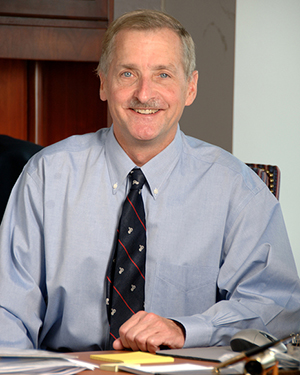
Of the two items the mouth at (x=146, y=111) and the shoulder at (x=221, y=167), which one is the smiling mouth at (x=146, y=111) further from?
the shoulder at (x=221, y=167)

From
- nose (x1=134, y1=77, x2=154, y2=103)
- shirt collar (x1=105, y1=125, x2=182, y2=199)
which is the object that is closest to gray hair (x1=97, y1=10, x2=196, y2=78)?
nose (x1=134, y1=77, x2=154, y2=103)

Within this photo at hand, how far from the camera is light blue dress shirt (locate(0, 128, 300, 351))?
47.2 inches

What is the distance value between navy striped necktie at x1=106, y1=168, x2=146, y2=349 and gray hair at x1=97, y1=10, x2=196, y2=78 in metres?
0.48

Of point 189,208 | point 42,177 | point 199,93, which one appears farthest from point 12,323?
point 199,93

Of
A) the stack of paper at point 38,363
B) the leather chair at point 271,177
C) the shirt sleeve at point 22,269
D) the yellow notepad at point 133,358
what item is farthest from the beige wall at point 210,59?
the stack of paper at point 38,363

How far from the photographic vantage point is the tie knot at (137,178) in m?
1.30

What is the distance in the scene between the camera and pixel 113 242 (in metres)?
1.27

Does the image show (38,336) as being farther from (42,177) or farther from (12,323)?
(42,177)

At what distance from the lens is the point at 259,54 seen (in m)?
1.85

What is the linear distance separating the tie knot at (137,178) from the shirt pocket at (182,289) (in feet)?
0.72

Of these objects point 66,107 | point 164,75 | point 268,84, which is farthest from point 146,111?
point 66,107

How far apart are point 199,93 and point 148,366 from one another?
168cm

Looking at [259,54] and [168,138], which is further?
[259,54]

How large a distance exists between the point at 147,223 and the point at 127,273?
0.16 meters
